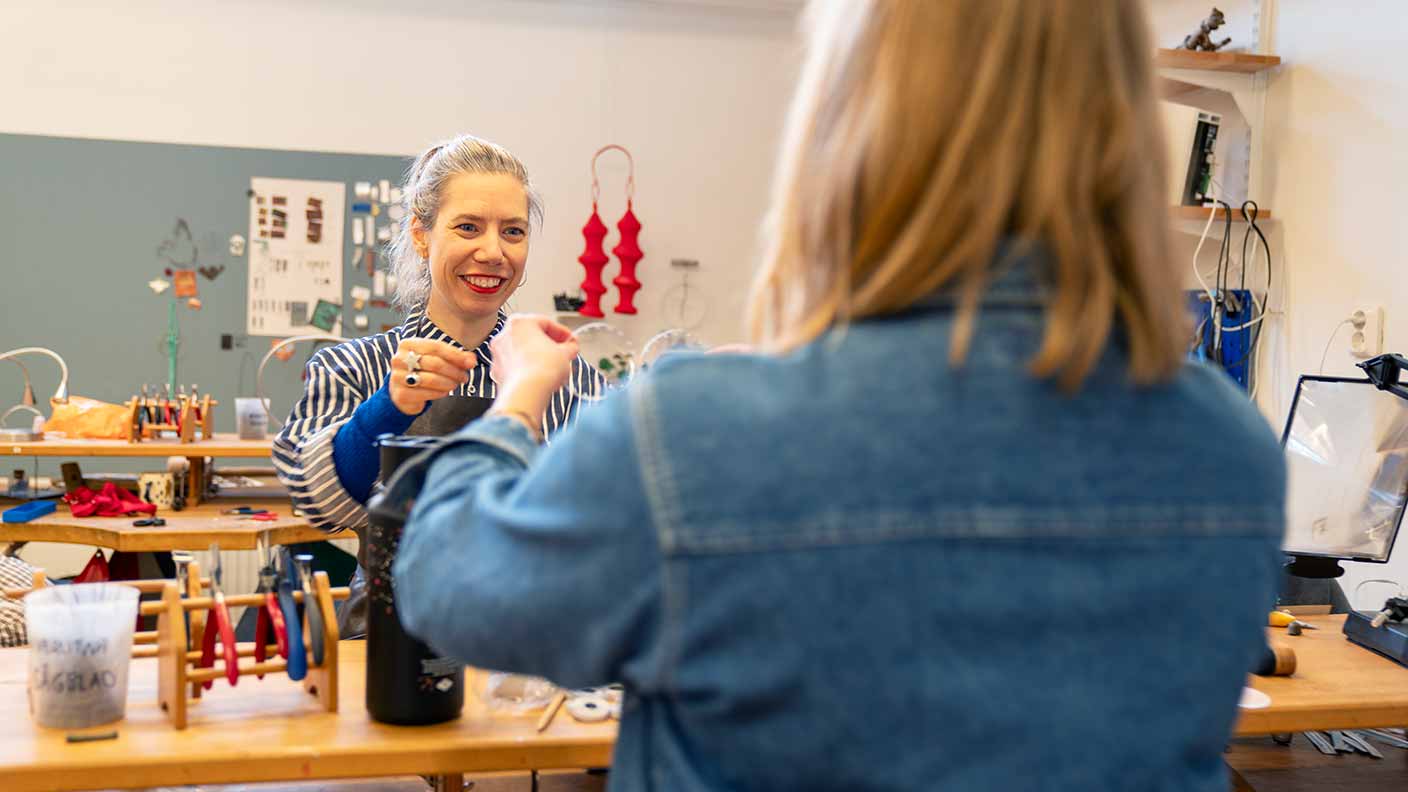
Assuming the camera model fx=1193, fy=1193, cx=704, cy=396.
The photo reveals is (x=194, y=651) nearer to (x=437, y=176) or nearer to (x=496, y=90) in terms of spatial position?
(x=437, y=176)

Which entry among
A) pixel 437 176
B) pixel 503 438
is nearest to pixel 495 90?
pixel 437 176

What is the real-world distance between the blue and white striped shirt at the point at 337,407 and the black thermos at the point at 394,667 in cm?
54

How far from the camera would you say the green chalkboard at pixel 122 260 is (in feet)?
17.9

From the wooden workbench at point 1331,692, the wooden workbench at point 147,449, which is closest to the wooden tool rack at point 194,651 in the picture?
the wooden workbench at point 1331,692

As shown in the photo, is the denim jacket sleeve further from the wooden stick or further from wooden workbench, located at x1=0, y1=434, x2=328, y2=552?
wooden workbench, located at x1=0, y1=434, x2=328, y2=552

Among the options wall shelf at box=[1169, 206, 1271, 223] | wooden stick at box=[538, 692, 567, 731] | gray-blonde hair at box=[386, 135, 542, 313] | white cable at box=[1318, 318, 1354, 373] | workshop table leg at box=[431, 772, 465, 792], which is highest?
wall shelf at box=[1169, 206, 1271, 223]

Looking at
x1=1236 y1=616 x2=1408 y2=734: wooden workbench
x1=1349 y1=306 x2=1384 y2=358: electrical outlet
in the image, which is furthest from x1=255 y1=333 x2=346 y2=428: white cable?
x1=1236 y1=616 x2=1408 y2=734: wooden workbench

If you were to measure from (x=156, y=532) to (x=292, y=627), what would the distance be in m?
2.42

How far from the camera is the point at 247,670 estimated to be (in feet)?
4.78

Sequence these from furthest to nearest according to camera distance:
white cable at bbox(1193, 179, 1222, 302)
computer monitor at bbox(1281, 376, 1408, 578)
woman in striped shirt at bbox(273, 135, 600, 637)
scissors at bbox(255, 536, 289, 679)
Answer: white cable at bbox(1193, 179, 1222, 302)
computer monitor at bbox(1281, 376, 1408, 578)
woman in striped shirt at bbox(273, 135, 600, 637)
scissors at bbox(255, 536, 289, 679)

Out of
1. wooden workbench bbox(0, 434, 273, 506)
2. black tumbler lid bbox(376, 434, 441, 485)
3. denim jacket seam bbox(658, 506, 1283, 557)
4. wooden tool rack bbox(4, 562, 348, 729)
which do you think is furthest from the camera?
wooden workbench bbox(0, 434, 273, 506)

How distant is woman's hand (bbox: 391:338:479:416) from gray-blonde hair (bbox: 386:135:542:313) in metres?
0.55

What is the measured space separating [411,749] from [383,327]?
473cm

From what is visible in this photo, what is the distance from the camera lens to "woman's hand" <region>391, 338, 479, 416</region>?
→ 5.48ft
